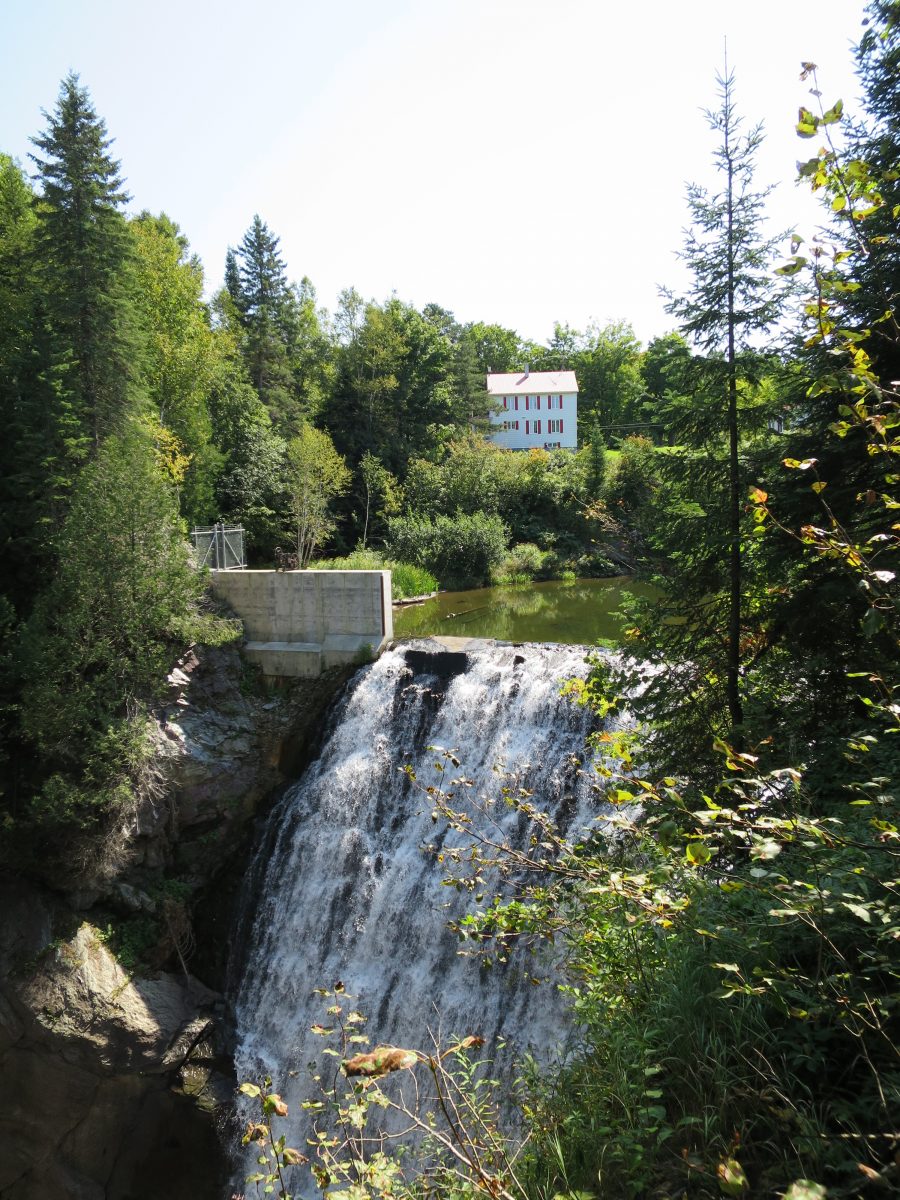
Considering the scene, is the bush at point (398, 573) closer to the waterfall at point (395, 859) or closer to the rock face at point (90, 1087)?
the waterfall at point (395, 859)

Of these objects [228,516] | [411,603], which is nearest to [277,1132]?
[411,603]

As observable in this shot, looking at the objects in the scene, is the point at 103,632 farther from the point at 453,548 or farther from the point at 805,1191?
the point at 453,548

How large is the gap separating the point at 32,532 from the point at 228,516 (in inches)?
474

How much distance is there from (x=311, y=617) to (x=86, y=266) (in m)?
8.80

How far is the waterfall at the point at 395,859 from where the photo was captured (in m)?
10.3

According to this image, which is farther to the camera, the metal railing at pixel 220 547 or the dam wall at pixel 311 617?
the metal railing at pixel 220 547

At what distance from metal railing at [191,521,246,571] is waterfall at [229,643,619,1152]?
575cm

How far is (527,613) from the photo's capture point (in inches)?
871

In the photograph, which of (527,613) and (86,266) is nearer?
(86,266)

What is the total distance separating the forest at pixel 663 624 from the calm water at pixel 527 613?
2772 millimetres

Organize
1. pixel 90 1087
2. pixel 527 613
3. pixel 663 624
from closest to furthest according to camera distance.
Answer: pixel 663 624 → pixel 90 1087 → pixel 527 613

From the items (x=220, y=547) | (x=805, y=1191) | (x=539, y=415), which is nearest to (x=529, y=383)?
(x=539, y=415)

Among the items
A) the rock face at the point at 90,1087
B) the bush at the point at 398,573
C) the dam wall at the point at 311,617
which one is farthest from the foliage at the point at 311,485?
the rock face at the point at 90,1087

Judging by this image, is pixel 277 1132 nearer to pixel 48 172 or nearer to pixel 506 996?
pixel 506 996
